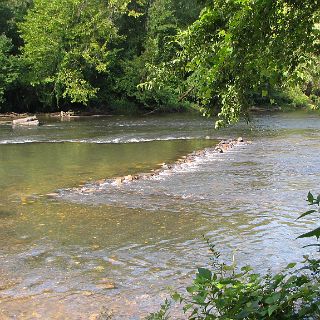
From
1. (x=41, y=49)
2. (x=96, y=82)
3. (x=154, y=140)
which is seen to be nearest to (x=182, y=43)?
(x=154, y=140)

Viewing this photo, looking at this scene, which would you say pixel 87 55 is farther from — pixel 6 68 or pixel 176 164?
pixel 176 164

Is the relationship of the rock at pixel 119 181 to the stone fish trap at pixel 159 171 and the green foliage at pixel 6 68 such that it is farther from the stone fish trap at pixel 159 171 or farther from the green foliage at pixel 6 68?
the green foliage at pixel 6 68

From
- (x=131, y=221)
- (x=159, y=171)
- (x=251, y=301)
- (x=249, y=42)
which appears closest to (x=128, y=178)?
(x=159, y=171)

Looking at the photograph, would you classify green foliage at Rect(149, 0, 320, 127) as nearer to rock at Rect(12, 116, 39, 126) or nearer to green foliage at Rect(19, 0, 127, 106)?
rock at Rect(12, 116, 39, 126)

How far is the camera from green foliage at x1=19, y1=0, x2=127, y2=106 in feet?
111

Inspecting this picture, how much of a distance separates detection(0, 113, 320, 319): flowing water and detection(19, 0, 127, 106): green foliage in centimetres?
1750

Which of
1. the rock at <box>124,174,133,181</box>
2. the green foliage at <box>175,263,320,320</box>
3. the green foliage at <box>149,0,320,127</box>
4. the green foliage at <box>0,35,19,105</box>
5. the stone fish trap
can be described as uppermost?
the green foliage at <box>0,35,19,105</box>

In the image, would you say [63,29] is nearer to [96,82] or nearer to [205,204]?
[96,82]

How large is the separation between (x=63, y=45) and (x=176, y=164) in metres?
23.5

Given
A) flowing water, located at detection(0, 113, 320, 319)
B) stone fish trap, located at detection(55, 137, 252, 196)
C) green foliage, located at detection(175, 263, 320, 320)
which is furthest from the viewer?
stone fish trap, located at detection(55, 137, 252, 196)

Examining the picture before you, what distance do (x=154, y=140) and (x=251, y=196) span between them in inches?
412

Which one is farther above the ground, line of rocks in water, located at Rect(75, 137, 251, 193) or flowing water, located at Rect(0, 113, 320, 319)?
line of rocks in water, located at Rect(75, 137, 251, 193)

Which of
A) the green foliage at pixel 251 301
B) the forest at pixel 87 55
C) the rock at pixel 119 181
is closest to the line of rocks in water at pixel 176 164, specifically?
the rock at pixel 119 181

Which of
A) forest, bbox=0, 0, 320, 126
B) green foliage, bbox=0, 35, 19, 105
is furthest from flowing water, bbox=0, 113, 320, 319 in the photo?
green foliage, bbox=0, 35, 19, 105
